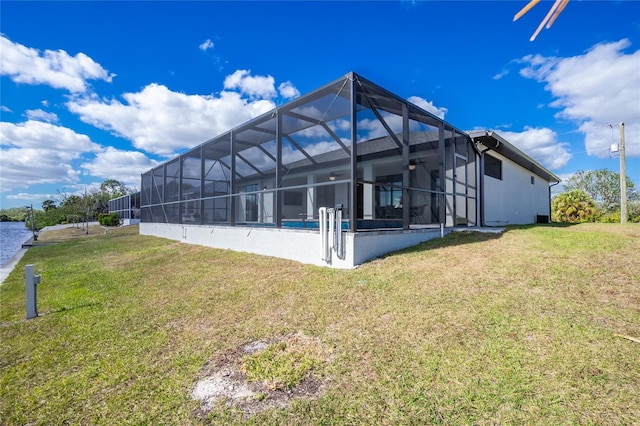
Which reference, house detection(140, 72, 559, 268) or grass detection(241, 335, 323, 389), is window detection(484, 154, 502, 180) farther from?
grass detection(241, 335, 323, 389)

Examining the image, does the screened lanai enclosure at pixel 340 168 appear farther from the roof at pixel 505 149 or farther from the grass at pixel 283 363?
the grass at pixel 283 363

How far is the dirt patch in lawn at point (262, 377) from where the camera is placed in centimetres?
215

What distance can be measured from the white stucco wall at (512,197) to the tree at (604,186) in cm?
2391

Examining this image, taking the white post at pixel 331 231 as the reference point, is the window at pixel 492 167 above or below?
above

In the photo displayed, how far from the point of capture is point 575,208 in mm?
17938

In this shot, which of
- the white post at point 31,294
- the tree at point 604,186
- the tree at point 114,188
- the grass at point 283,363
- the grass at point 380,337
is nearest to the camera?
the grass at point 380,337

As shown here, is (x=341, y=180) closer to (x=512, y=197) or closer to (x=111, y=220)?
(x=512, y=197)

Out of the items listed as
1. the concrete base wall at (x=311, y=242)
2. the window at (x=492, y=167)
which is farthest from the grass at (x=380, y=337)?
the window at (x=492, y=167)

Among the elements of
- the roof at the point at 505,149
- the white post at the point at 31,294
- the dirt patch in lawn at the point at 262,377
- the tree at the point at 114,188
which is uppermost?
the tree at the point at 114,188

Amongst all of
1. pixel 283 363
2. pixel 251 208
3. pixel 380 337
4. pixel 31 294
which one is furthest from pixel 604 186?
pixel 31 294

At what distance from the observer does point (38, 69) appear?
1021cm

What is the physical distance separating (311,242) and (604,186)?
41.4 metres

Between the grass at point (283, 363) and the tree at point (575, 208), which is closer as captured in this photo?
the grass at point (283, 363)

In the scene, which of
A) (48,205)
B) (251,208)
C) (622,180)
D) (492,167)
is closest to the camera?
(251,208)
